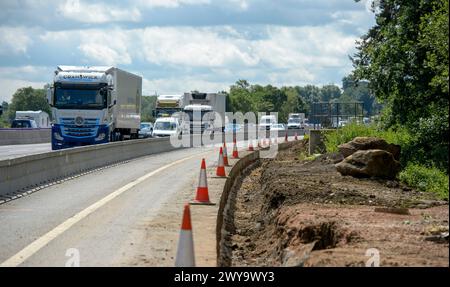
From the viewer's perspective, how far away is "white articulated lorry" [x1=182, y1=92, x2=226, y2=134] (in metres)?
60.7

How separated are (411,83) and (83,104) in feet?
50.2

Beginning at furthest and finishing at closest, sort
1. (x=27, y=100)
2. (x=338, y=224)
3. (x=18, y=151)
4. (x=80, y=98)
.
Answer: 1. (x=27, y=100)
2. (x=18, y=151)
3. (x=80, y=98)
4. (x=338, y=224)

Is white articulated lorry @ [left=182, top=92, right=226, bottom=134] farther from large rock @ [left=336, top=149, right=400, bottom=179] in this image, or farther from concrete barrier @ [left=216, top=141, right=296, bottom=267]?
large rock @ [left=336, top=149, right=400, bottom=179]

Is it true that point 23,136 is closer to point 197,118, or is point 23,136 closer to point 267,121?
point 197,118

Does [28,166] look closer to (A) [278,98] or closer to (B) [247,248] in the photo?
(B) [247,248]

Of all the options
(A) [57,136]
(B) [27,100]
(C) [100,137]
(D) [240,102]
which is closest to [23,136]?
(A) [57,136]

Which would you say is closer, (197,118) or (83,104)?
(83,104)

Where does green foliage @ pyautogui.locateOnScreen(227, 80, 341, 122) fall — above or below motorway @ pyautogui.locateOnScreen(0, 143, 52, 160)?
above

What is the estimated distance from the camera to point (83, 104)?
117 feet

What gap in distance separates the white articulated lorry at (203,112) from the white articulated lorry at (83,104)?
70.1 feet

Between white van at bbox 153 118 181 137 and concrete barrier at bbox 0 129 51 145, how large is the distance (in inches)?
294

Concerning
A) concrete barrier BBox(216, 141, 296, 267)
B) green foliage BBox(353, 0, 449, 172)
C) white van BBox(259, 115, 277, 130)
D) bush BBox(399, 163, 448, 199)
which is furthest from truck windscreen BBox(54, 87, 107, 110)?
white van BBox(259, 115, 277, 130)

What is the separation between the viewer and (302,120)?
98062 mm
